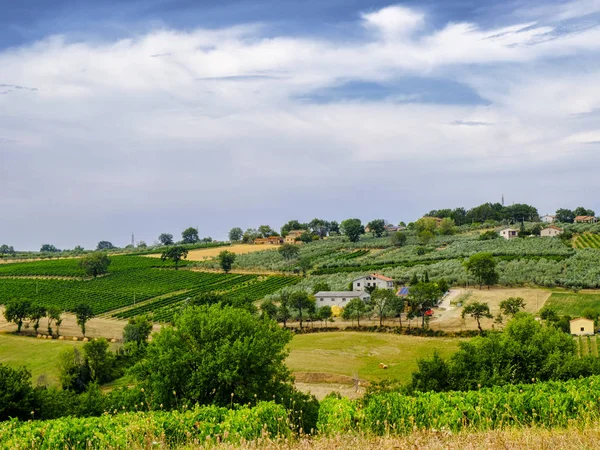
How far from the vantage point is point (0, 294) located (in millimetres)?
91500

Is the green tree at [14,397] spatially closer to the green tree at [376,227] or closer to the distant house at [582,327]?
the distant house at [582,327]

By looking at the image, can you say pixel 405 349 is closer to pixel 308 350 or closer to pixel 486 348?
pixel 308 350

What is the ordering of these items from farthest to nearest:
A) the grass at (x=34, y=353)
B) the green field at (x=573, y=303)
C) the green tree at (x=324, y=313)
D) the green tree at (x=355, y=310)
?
the green tree at (x=324, y=313)
the green tree at (x=355, y=310)
the green field at (x=573, y=303)
the grass at (x=34, y=353)

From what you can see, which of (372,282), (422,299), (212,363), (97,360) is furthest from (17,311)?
(212,363)

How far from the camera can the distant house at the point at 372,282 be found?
80062 millimetres

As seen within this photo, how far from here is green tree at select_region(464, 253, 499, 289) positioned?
74312mm

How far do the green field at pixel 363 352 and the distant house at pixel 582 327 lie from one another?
12.3 metres

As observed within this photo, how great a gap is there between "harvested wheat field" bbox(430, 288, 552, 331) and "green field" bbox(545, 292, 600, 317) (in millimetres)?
1250

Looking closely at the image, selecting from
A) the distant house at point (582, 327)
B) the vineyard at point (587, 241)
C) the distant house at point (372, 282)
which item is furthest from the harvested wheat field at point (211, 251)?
the distant house at point (582, 327)

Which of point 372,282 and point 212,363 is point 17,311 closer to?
point 372,282

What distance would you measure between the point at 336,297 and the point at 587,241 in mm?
73919

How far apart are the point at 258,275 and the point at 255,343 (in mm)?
86700

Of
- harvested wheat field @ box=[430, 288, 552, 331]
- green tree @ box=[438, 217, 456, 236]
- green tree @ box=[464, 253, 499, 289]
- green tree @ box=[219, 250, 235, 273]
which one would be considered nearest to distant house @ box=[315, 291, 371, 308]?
harvested wheat field @ box=[430, 288, 552, 331]

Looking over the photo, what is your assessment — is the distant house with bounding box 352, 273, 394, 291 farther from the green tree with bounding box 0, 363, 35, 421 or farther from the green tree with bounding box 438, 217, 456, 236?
the green tree with bounding box 438, 217, 456, 236
